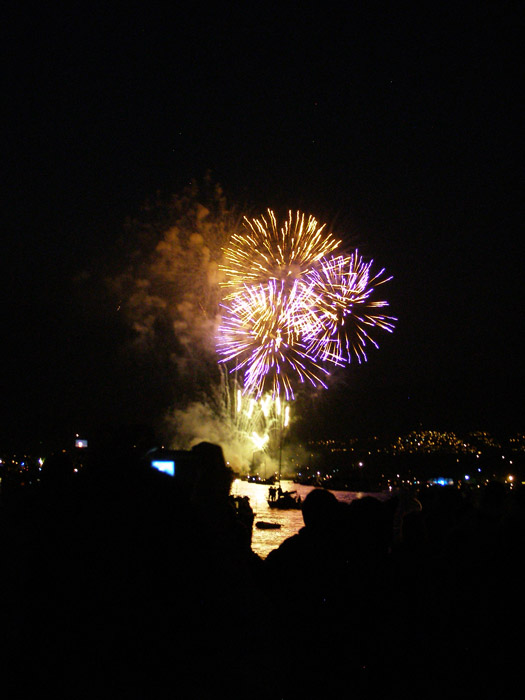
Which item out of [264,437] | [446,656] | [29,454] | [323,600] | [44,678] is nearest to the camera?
[44,678]

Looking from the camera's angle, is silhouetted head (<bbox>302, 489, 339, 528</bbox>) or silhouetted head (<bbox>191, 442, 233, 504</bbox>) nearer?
silhouetted head (<bbox>191, 442, 233, 504</bbox>)

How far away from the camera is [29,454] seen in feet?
277

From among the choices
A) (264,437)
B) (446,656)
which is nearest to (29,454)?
(264,437)

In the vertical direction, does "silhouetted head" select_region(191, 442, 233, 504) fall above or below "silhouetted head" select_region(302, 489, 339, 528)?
above

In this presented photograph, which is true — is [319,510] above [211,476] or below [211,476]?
below

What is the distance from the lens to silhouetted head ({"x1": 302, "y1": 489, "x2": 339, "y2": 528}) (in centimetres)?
371

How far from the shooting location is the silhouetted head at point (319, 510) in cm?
371

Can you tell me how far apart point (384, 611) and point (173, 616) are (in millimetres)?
2696

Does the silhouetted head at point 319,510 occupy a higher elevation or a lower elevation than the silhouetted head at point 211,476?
lower

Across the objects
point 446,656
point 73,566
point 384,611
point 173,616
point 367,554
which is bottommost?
point 446,656

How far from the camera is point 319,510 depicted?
3729 mm

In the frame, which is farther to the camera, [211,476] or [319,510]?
[319,510]

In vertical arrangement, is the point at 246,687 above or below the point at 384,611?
above

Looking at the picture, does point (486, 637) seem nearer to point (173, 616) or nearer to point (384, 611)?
point (384, 611)
